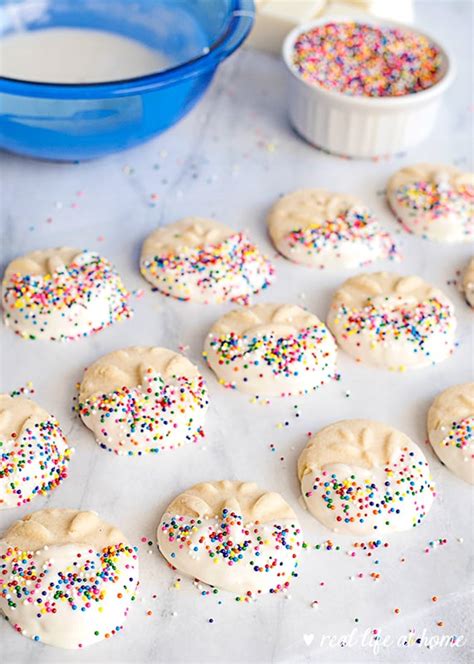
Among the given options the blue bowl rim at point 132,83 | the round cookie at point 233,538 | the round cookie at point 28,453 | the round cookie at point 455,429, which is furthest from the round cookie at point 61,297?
the round cookie at point 455,429

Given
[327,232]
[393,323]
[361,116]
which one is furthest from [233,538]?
[361,116]

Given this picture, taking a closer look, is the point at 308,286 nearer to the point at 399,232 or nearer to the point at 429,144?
the point at 399,232

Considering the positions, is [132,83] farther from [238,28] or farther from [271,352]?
[271,352]

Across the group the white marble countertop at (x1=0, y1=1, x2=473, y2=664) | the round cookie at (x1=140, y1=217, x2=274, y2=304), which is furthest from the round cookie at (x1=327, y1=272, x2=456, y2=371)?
the round cookie at (x1=140, y1=217, x2=274, y2=304)

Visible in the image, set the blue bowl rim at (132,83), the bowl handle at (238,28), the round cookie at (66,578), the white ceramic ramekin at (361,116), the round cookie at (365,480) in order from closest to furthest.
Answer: the round cookie at (66,578)
the round cookie at (365,480)
the blue bowl rim at (132,83)
the bowl handle at (238,28)
the white ceramic ramekin at (361,116)

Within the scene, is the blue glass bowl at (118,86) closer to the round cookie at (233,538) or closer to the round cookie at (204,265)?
the round cookie at (204,265)

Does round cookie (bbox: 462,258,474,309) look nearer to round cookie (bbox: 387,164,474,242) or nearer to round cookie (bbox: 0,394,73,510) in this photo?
round cookie (bbox: 387,164,474,242)
